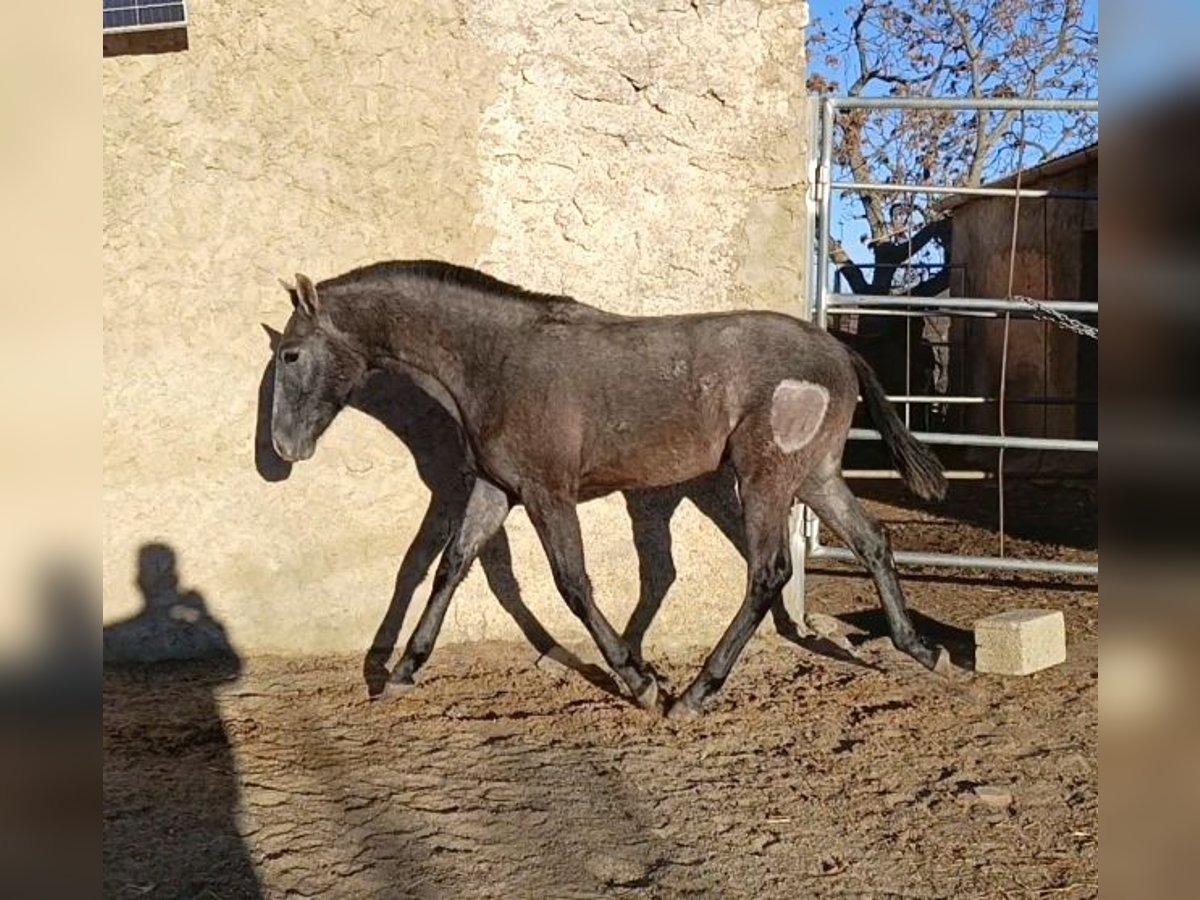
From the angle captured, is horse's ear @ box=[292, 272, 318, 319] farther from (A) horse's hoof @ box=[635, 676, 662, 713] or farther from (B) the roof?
(B) the roof

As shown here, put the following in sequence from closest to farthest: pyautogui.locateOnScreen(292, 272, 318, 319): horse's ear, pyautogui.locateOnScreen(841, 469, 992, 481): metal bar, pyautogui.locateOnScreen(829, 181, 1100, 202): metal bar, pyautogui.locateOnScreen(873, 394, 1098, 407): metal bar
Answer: pyautogui.locateOnScreen(292, 272, 318, 319): horse's ear, pyautogui.locateOnScreen(829, 181, 1100, 202): metal bar, pyautogui.locateOnScreen(841, 469, 992, 481): metal bar, pyautogui.locateOnScreen(873, 394, 1098, 407): metal bar

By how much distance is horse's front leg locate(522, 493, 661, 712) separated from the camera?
423cm

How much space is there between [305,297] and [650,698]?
2.06 meters

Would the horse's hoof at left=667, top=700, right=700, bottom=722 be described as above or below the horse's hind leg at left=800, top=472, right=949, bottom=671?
below

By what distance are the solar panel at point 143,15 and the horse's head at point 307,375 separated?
52.2 inches

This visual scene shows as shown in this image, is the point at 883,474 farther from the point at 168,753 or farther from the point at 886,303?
the point at 168,753

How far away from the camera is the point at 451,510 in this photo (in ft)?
16.6

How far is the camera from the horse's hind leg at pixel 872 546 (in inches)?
182

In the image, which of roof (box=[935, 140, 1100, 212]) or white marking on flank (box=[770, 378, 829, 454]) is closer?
white marking on flank (box=[770, 378, 829, 454])

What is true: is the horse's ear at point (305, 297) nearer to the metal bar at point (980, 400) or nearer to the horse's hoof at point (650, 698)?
the horse's hoof at point (650, 698)

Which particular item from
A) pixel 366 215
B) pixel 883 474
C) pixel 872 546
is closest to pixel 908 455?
pixel 872 546
